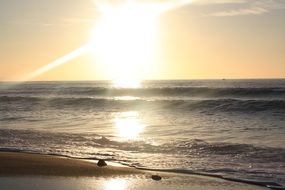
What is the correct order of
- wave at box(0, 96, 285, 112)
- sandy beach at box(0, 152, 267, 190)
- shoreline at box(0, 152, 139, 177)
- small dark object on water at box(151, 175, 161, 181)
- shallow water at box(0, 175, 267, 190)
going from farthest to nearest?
wave at box(0, 96, 285, 112) < shoreline at box(0, 152, 139, 177) < small dark object on water at box(151, 175, 161, 181) < sandy beach at box(0, 152, 267, 190) < shallow water at box(0, 175, 267, 190)

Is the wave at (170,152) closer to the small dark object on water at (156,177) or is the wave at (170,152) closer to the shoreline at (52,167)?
the shoreline at (52,167)

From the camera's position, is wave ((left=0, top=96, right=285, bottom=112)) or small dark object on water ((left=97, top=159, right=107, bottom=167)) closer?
small dark object on water ((left=97, top=159, right=107, bottom=167))

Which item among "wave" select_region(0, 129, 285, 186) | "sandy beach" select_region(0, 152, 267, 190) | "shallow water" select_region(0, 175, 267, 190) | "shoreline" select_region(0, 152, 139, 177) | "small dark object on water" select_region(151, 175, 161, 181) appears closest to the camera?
"shallow water" select_region(0, 175, 267, 190)

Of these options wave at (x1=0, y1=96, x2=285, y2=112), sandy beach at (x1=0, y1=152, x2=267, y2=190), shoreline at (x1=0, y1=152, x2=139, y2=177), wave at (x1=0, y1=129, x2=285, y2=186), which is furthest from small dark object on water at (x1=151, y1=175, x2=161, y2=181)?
wave at (x1=0, y1=96, x2=285, y2=112)

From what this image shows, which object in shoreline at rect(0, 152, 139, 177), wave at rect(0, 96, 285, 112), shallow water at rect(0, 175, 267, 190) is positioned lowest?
shallow water at rect(0, 175, 267, 190)

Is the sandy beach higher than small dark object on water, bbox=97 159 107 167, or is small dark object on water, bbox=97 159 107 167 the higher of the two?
small dark object on water, bbox=97 159 107 167

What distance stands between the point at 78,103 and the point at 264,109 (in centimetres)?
1546

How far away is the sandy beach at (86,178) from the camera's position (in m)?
8.28

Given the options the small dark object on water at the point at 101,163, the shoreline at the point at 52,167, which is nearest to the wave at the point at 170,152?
the small dark object on water at the point at 101,163

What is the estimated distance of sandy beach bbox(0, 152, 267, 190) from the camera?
8.28m

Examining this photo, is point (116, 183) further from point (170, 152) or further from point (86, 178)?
point (170, 152)

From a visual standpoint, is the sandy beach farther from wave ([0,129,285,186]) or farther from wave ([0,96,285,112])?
wave ([0,96,285,112])

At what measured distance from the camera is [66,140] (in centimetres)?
1469

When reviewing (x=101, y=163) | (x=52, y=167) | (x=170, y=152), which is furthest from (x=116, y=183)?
(x=170, y=152)
